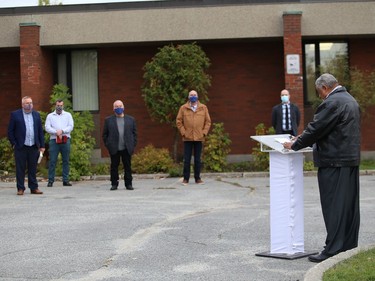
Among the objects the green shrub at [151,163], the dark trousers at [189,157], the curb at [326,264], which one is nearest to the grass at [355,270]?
the curb at [326,264]

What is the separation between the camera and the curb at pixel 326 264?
728 centimetres

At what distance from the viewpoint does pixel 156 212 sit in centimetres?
1282

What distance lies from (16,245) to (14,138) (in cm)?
641

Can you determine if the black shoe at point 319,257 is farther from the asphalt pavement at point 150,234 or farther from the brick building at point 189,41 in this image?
the brick building at point 189,41

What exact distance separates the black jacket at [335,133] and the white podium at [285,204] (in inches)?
13.5

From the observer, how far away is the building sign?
843 inches

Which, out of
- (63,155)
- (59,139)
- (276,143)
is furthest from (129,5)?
(276,143)

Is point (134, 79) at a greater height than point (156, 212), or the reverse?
point (134, 79)

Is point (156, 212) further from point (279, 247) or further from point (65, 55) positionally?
point (65, 55)

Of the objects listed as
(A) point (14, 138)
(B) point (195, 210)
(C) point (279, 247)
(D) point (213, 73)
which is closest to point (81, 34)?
(D) point (213, 73)

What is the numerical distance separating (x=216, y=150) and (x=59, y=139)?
14.5ft

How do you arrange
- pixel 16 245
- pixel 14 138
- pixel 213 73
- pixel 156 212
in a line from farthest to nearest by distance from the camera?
pixel 213 73, pixel 14 138, pixel 156 212, pixel 16 245

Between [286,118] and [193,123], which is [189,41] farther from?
[193,123]

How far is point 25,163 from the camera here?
1633 centimetres
